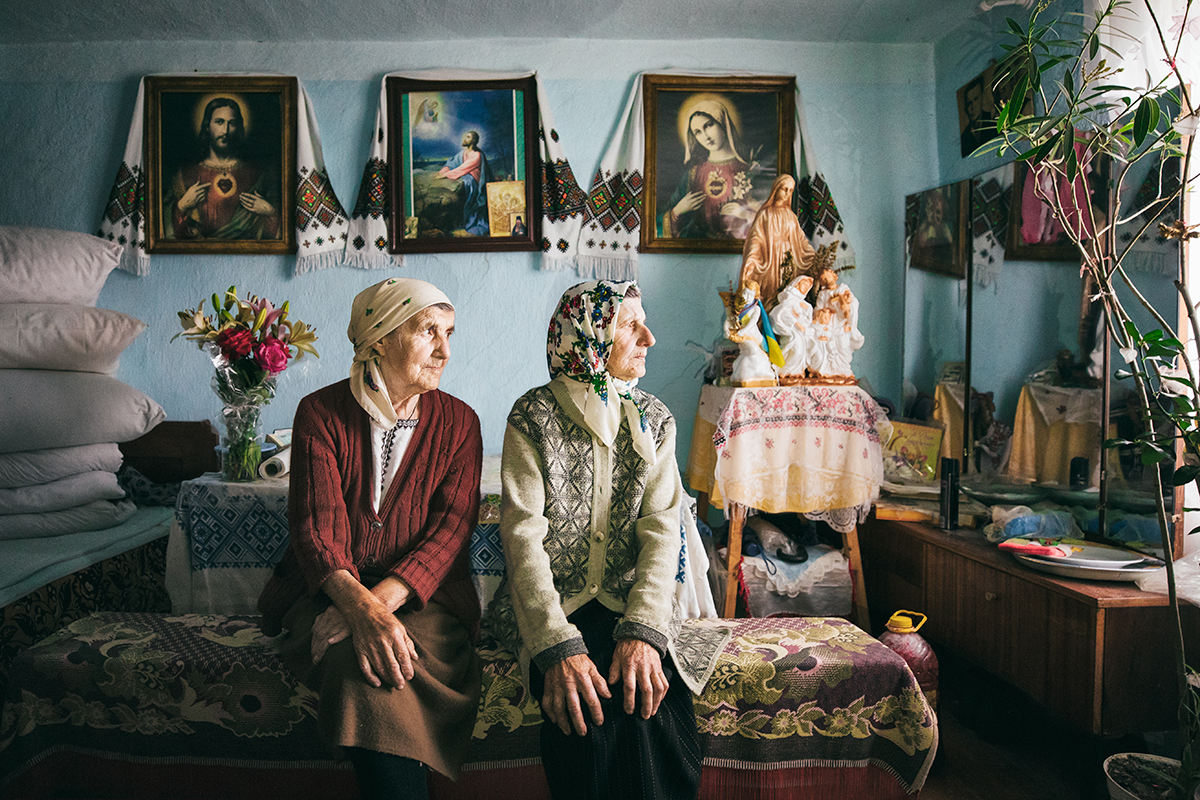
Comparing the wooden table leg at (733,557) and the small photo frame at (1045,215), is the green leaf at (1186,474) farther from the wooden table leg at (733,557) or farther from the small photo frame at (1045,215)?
the wooden table leg at (733,557)

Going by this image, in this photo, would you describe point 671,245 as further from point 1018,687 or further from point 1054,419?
point 1018,687

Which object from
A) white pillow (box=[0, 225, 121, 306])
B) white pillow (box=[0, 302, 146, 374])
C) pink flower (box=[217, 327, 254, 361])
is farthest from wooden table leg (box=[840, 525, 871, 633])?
white pillow (box=[0, 225, 121, 306])

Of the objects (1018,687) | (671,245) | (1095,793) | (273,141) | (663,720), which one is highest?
(273,141)

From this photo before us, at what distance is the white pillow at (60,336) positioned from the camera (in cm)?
232

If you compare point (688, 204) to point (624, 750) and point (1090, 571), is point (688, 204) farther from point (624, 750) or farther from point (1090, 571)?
point (624, 750)

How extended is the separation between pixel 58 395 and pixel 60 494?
1.12 feet

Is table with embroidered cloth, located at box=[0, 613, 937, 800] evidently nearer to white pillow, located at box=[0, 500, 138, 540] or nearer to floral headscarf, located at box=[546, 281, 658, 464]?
floral headscarf, located at box=[546, 281, 658, 464]

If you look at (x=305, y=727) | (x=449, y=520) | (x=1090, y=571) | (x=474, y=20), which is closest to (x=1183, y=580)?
(x=1090, y=571)

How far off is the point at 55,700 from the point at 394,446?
0.95 m

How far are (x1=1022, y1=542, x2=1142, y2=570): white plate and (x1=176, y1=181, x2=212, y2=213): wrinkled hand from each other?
3617 millimetres

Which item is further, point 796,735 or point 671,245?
point 671,245

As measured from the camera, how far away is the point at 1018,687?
6.55ft

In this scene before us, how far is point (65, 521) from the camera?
Answer: 2375 mm

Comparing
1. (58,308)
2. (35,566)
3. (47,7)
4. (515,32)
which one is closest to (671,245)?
(515,32)
